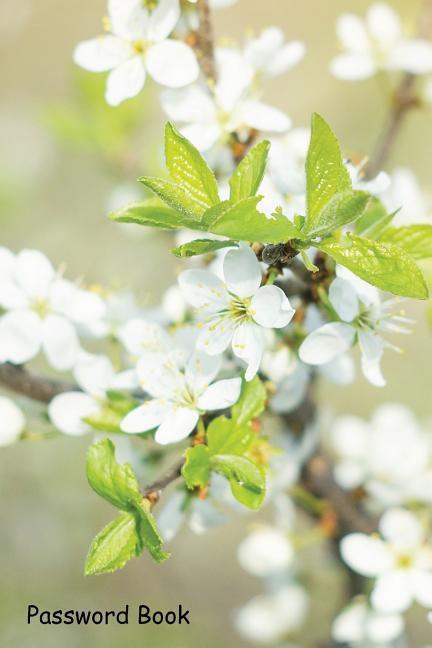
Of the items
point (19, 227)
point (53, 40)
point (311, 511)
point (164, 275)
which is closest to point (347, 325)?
point (311, 511)

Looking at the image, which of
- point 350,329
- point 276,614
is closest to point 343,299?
point 350,329

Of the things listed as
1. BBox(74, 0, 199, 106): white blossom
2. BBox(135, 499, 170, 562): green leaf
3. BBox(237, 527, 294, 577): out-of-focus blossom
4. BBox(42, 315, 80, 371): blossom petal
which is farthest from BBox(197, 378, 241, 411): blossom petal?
BBox(237, 527, 294, 577): out-of-focus blossom

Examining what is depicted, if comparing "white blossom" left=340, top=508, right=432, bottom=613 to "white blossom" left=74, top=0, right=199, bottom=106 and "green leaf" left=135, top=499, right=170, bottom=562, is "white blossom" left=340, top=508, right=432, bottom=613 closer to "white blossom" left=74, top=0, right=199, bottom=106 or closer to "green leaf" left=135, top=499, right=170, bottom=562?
"green leaf" left=135, top=499, right=170, bottom=562

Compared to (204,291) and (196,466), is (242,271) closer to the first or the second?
(204,291)

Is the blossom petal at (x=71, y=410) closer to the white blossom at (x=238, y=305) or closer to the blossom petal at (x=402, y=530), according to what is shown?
the white blossom at (x=238, y=305)

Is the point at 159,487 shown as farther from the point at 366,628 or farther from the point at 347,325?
the point at 366,628
